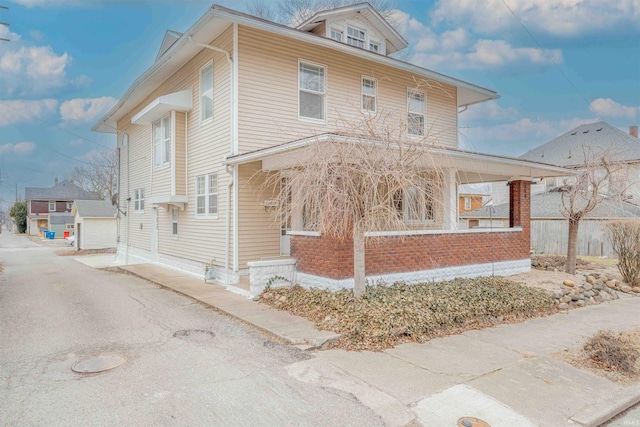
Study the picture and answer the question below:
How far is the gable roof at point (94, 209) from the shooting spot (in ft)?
96.9

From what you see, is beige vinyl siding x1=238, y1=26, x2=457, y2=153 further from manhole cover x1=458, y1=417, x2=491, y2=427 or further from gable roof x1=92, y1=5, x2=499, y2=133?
manhole cover x1=458, y1=417, x2=491, y2=427

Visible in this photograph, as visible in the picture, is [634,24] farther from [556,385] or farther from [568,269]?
[556,385]

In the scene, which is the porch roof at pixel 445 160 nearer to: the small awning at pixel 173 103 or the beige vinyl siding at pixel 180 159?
the beige vinyl siding at pixel 180 159

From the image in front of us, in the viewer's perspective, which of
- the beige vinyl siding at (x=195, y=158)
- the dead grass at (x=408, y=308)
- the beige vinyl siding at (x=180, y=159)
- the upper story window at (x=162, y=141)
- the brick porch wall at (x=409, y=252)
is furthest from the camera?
the upper story window at (x=162, y=141)

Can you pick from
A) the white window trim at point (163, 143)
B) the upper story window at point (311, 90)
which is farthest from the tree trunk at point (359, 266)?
the white window trim at point (163, 143)

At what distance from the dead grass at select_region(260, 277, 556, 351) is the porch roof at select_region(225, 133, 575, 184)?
8.21ft

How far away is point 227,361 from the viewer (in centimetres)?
527

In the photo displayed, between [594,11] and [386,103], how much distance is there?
11014 millimetres

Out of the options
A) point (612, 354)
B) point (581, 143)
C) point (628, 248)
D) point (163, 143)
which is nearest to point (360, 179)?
point (612, 354)

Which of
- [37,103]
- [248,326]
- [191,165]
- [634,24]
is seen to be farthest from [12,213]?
[634,24]

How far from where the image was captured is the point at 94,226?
1168 inches

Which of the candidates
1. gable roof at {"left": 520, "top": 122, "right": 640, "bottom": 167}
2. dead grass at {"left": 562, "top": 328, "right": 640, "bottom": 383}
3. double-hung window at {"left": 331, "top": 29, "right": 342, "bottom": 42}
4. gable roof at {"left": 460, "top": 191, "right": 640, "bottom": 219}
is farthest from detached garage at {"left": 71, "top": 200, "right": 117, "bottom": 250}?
gable roof at {"left": 520, "top": 122, "right": 640, "bottom": 167}

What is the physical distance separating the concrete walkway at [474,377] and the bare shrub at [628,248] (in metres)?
5.18

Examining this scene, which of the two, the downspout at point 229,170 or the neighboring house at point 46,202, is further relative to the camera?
the neighboring house at point 46,202
